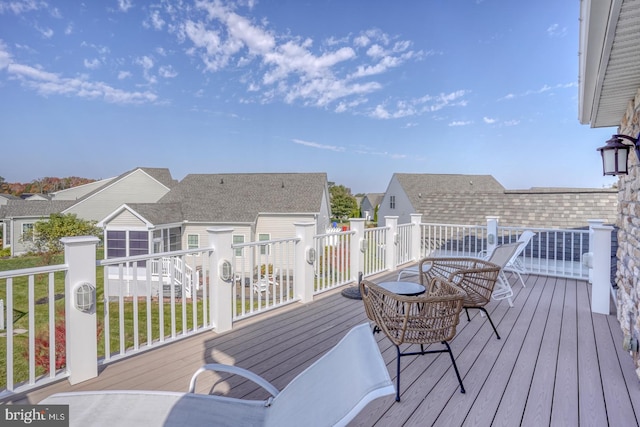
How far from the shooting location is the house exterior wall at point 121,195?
21.1m

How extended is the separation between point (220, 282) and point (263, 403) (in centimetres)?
201

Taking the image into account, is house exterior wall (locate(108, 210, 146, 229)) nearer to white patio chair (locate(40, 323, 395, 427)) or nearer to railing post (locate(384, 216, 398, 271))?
railing post (locate(384, 216, 398, 271))

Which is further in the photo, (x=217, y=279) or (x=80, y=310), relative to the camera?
(x=217, y=279)

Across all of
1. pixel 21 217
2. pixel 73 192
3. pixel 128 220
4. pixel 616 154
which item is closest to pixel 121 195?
pixel 21 217

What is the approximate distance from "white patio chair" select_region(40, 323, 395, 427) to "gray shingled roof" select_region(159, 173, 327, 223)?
15305 millimetres

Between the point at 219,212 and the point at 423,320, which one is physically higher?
the point at 219,212

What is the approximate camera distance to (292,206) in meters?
17.6

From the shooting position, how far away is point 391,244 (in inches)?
266

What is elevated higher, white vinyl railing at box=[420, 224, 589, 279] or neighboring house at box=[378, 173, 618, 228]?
neighboring house at box=[378, 173, 618, 228]

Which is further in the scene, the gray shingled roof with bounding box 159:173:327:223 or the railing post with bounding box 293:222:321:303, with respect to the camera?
the gray shingled roof with bounding box 159:173:327:223

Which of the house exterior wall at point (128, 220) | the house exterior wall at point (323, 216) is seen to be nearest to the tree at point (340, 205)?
the house exterior wall at point (323, 216)

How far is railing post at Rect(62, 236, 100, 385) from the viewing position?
249 centimetres

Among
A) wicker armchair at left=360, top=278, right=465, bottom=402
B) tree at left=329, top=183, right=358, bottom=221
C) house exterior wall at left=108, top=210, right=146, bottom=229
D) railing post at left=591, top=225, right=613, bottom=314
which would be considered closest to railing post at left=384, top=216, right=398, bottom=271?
railing post at left=591, top=225, right=613, bottom=314

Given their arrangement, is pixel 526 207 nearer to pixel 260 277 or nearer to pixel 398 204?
pixel 260 277
